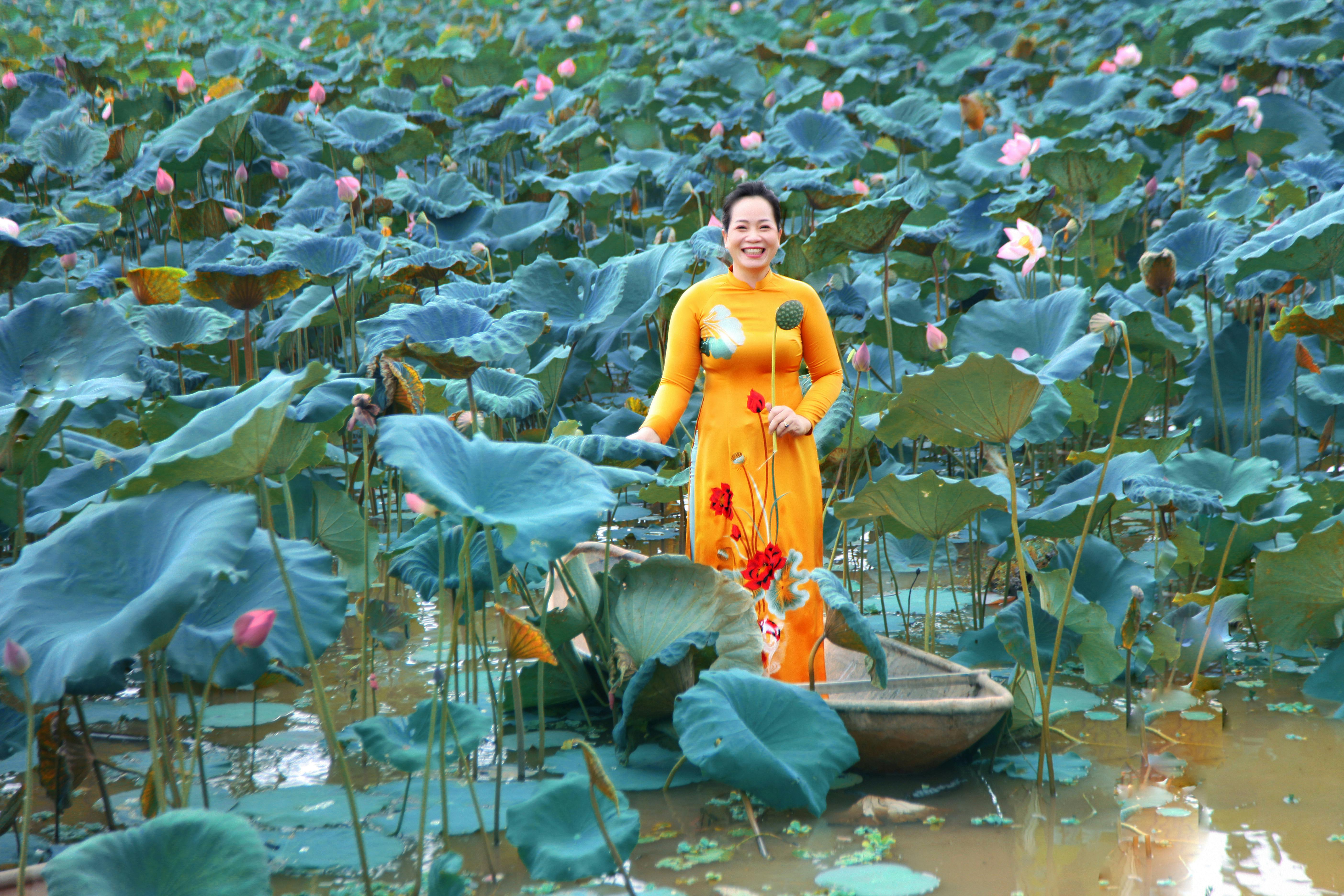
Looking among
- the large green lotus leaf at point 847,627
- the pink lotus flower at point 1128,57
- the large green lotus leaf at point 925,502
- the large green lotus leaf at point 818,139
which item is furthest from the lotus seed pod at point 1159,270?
the pink lotus flower at point 1128,57

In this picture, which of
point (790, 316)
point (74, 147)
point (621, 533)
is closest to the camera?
point (790, 316)

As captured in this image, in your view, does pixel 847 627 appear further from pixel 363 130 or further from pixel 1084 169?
pixel 363 130

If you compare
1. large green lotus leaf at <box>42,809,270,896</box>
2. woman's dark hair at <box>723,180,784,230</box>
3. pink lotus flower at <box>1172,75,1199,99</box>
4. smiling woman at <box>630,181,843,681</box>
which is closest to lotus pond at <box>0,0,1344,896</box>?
large green lotus leaf at <box>42,809,270,896</box>

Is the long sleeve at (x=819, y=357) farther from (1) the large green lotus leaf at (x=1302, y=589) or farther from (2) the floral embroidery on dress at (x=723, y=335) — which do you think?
(1) the large green lotus leaf at (x=1302, y=589)

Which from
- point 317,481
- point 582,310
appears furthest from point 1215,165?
point 317,481

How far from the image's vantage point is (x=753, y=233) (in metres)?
2.39

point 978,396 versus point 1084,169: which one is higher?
point 1084,169

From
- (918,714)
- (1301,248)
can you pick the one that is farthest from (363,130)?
(918,714)

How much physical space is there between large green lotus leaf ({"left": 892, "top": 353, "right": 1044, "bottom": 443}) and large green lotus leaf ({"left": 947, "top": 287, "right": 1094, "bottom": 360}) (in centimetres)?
97

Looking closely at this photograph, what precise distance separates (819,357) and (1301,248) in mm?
1508

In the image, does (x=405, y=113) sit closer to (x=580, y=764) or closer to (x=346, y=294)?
(x=346, y=294)

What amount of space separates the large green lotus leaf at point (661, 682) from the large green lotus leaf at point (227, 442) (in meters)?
0.86

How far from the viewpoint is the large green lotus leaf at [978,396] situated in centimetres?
190

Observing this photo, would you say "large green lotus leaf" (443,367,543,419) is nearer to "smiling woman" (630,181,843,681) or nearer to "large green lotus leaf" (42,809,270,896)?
"smiling woman" (630,181,843,681)
